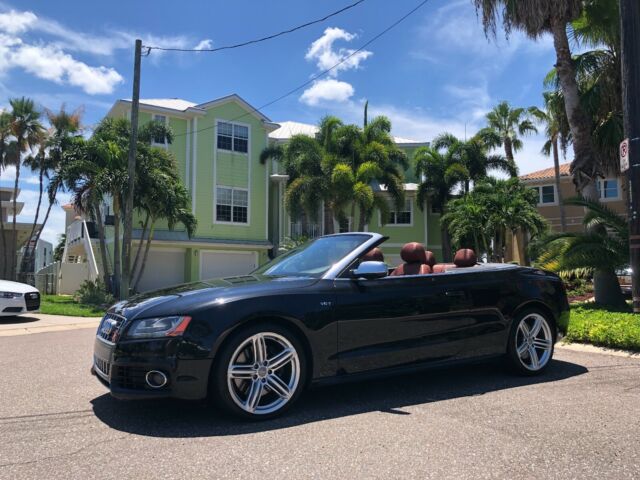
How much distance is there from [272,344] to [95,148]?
57.7 feet

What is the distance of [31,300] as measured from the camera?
1355cm

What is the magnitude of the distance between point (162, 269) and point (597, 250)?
67.0 feet

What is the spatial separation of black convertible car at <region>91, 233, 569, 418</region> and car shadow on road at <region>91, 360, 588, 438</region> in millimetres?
189

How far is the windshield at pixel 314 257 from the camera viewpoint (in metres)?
5.20

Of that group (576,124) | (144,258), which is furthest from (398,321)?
(144,258)

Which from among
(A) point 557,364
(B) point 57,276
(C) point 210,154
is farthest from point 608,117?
(B) point 57,276

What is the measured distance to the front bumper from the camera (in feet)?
13.5

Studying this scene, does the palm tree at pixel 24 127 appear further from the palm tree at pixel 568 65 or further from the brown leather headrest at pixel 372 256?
the brown leather headrest at pixel 372 256

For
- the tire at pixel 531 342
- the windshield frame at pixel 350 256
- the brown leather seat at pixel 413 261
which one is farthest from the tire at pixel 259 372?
the tire at pixel 531 342

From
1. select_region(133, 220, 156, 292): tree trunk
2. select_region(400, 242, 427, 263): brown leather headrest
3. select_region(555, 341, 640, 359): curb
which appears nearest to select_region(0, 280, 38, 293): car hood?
select_region(133, 220, 156, 292): tree trunk

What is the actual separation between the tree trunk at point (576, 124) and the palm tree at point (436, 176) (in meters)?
16.6

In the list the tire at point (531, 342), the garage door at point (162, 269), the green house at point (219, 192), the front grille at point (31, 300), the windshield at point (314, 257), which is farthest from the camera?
the green house at point (219, 192)

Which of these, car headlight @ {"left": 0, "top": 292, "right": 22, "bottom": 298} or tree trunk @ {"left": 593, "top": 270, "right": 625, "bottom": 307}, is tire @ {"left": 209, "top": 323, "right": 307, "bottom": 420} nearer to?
tree trunk @ {"left": 593, "top": 270, "right": 625, "bottom": 307}

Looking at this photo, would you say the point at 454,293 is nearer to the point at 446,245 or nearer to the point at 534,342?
the point at 534,342
